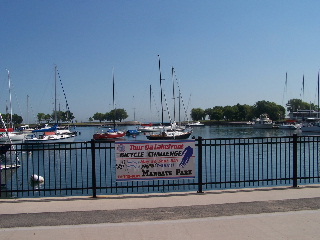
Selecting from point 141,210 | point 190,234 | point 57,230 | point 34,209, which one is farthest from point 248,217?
point 34,209

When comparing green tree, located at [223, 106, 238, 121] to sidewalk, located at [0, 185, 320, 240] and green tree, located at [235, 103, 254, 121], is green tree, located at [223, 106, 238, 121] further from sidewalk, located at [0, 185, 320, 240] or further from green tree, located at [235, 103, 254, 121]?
sidewalk, located at [0, 185, 320, 240]

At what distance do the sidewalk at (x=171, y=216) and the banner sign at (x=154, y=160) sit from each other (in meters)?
0.52

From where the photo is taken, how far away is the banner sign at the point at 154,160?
29.3ft

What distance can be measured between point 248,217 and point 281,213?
78 cm

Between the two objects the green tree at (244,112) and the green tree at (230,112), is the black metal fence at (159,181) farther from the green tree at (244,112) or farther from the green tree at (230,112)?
the green tree at (230,112)

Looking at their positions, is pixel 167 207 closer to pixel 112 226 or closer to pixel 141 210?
pixel 141 210

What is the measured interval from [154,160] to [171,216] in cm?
215

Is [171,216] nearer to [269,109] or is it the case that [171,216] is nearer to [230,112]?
[269,109]

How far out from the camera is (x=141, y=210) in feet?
24.8

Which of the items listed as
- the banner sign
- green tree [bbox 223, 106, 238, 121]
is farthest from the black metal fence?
green tree [bbox 223, 106, 238, 121]

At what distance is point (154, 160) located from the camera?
29.6 ft

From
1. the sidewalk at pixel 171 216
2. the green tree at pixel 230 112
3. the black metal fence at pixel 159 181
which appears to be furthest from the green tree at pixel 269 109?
the sidewalk at pixel 171 216

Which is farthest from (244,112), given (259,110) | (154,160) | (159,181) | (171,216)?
(171,216)

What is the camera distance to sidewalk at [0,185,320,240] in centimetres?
614
